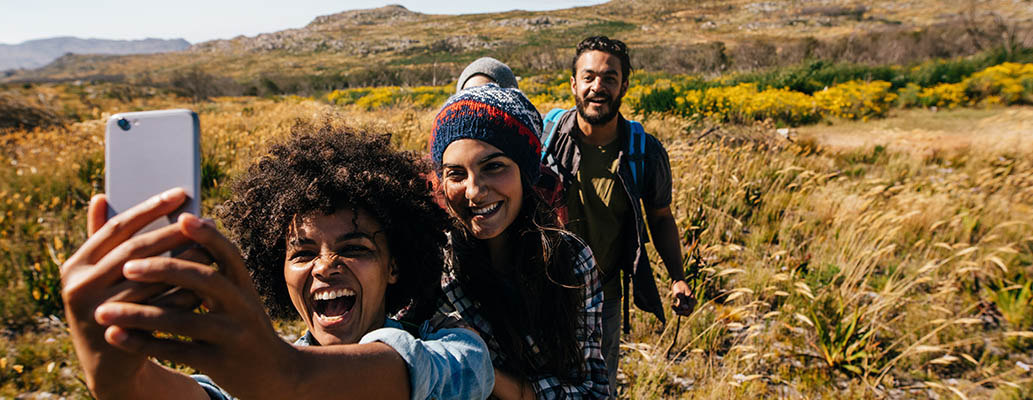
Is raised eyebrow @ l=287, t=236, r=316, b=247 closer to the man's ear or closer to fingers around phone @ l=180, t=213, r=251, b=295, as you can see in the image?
the man's ear

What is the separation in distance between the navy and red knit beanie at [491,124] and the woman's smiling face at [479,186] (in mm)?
28

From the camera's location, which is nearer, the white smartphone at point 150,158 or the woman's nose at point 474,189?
the white smartphone at point 150,158

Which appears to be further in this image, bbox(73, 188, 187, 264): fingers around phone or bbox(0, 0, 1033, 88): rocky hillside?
bbox(0, 0, 1033, 88): rocky hillside

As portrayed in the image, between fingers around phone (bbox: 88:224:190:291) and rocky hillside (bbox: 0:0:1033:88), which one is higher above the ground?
rocky hillside (bbox: 0:0:1033:88)

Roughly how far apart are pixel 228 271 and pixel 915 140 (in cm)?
1042

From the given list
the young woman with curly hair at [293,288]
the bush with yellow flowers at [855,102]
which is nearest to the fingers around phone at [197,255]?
the young woman with curly hair at [293,288]

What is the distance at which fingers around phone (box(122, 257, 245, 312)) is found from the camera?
0.53 m

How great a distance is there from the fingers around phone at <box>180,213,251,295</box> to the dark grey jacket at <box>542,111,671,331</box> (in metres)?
1.84

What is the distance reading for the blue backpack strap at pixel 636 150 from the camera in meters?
2.43

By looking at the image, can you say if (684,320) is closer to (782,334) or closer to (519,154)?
(782,334)

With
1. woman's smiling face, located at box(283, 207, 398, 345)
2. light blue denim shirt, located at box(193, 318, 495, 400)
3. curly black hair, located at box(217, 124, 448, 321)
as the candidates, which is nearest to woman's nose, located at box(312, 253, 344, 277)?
woman's smiling face, located at box(283, 207, 398, 345)

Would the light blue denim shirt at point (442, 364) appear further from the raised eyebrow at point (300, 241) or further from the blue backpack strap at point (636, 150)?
the blue backpack strap at point (636, 150)

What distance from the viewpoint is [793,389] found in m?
3.10

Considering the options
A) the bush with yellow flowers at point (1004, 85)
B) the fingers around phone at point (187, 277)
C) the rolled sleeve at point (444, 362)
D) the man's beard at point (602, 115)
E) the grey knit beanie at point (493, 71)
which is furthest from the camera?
the bush with yellow flowers at point (1004, 85)
